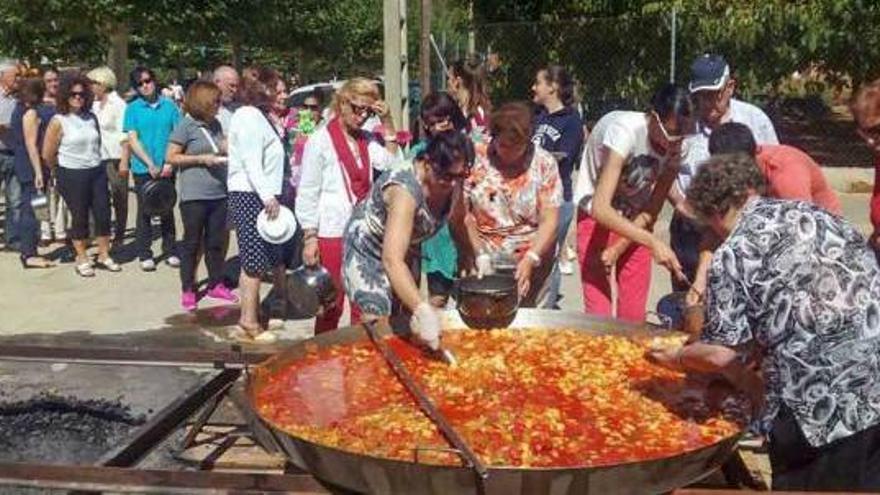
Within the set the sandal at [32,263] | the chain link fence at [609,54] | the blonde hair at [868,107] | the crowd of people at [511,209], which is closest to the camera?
the crowd of people at [511,209]

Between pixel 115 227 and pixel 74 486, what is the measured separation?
9.09 metres

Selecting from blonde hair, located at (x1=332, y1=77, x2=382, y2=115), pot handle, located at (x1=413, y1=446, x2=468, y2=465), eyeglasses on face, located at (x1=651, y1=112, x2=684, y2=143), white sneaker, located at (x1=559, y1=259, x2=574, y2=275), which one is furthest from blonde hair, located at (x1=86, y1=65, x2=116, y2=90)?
pot handle, located at (x1=413, y1=446, x2=468, y2=465)

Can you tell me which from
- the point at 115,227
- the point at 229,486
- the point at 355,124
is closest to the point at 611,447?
the point at 229,486

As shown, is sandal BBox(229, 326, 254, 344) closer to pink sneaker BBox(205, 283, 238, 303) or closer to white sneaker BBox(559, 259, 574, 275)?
pink sneaker BBox(205, 283, 238, 303)

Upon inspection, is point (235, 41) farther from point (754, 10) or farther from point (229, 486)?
point (229, 486)

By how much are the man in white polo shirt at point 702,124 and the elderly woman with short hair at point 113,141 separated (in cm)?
660

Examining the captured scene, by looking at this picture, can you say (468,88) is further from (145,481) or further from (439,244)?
(145,481)

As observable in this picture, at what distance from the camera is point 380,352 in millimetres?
4086

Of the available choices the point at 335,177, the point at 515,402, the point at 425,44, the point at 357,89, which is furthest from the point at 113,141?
the point at 515,402

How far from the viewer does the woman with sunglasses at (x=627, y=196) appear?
17.6 feet

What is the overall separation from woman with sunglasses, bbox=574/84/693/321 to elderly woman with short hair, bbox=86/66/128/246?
6232 mm

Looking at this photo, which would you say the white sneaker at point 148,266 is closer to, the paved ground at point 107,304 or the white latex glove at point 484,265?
the paved ground at point 107,304

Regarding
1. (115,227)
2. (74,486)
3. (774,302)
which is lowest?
(115,227)

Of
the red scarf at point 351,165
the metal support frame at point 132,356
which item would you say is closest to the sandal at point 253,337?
the red scarf at point 351,165
